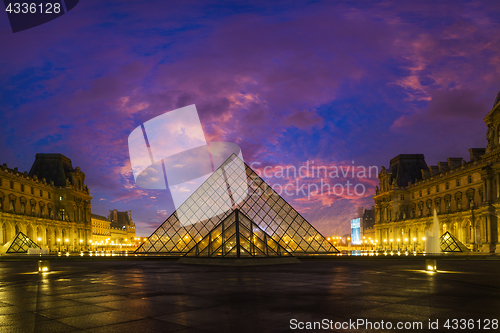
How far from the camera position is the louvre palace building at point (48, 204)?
5434 centimetres

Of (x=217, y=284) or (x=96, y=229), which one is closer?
(x=217, y=284)

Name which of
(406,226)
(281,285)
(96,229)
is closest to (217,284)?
(281,285)

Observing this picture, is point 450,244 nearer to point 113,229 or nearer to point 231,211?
point 231,211

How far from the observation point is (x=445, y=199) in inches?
2320

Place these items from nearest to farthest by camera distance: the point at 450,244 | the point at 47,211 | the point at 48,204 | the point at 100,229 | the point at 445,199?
the point at 450,244 < the point at 445,199 < the point at 47,211 < the point at 48,204 < the point at 100,229

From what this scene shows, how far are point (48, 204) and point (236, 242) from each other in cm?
5929

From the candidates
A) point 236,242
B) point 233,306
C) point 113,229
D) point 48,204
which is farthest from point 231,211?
point 113,229

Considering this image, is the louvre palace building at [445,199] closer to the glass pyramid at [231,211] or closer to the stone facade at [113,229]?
the glass pyramid at [231,211]

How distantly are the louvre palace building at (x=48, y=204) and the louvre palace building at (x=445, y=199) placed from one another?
5436 centimetres

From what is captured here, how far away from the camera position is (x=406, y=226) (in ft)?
236

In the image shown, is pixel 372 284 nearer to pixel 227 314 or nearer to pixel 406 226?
pixel 227 314

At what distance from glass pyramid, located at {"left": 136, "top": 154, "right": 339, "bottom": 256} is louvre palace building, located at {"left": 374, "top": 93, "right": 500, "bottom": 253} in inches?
948

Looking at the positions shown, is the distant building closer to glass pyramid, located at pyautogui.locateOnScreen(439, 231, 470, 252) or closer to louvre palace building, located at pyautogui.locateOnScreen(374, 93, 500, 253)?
louvre palace building, located at pyautogui.locateOnScreen(374, 93, 500, 253)

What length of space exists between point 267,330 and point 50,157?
8024 cm
